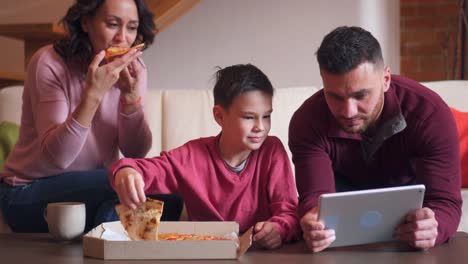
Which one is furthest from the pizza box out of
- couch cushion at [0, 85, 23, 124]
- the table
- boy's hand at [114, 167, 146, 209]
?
couch cushion at [0, 85, 23, 124]

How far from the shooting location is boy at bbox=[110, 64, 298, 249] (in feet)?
6.16

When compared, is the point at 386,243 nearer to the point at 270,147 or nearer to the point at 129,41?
the point at 270,147

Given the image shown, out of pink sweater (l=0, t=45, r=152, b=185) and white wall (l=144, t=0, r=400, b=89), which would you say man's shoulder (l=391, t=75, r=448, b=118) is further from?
white wall (l=144, t=0, r=400, b=89)

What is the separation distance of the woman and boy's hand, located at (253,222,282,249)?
1.53 ft

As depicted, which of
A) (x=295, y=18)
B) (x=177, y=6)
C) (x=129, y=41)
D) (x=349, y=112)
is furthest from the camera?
(x=295, y=18)

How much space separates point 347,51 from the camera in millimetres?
1650

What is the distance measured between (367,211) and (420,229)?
12cm

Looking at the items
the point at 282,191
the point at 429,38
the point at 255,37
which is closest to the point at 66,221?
the point at 282,191

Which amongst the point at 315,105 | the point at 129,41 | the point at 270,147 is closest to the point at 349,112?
the point at 315,105

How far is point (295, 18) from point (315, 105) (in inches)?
70.7

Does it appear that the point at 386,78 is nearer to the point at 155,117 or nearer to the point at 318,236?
the point at 318,236

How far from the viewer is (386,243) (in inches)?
63.5

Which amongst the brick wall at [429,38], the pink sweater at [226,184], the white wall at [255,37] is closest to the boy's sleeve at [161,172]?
the pink sweater at [226,184]

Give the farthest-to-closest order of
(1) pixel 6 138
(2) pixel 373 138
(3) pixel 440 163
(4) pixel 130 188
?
(1) pixel 6 138 < (2) pixel 373 138 < (3) pixel 440 163 < (4) pixel 130 188
